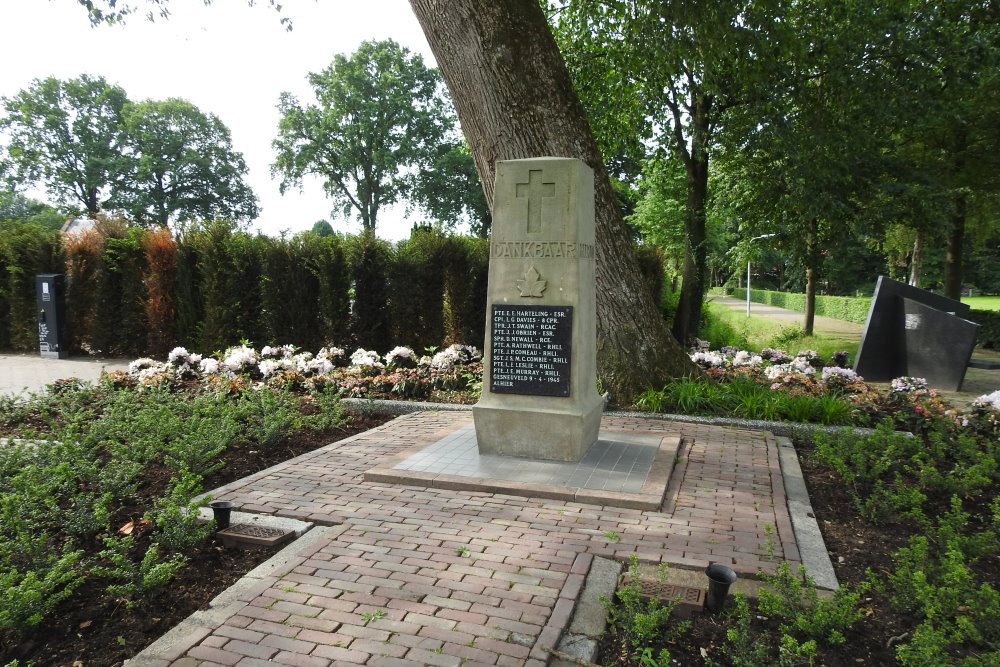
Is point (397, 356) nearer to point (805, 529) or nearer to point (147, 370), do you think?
point (147, 370)

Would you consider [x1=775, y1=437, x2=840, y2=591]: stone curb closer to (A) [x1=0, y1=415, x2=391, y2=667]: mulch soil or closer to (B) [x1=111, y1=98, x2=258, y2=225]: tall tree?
(A) [x1=0, y1=415, x2=391, y2=667]: mulch soil

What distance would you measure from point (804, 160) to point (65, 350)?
1621 cm

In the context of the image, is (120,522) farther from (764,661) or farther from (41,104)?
(41,104)

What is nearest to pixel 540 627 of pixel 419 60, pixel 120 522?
pixel 120 522

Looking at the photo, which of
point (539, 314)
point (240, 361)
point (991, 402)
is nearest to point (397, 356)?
point (240, 361)

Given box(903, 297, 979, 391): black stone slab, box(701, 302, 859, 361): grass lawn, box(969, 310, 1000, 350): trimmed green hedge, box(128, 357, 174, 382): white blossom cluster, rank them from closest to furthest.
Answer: box(128, 357, 174, 382): white blossom cluster
box(903, 297, 979, 391): black stone slab
box(701, 302, 859, 361): grass lawn
box(969, 310, 1000, 350): trimmed green hedge

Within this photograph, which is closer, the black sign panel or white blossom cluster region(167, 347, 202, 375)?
the black sign panel

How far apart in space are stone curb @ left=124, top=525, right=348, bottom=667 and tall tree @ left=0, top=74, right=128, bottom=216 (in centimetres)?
5000

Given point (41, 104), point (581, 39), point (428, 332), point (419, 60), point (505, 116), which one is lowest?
point (428, 332)

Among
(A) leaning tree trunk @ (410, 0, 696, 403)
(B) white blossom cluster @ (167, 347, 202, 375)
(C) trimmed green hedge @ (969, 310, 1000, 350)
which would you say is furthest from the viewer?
Answer: (C) trimmed green hedge @ (969, 310, 1000, 350)

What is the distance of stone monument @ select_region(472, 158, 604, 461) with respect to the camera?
19.1 ft

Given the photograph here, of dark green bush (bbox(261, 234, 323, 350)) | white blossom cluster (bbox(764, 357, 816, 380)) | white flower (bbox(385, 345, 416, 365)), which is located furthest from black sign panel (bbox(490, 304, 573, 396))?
dark green bush (bbox(261, 234, 323, 350))

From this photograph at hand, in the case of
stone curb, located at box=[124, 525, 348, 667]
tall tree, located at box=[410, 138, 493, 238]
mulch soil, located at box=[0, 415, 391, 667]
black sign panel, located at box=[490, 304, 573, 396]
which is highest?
tall tree, located at box=[410, 138, 493, 238]

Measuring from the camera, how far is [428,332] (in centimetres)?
1243
